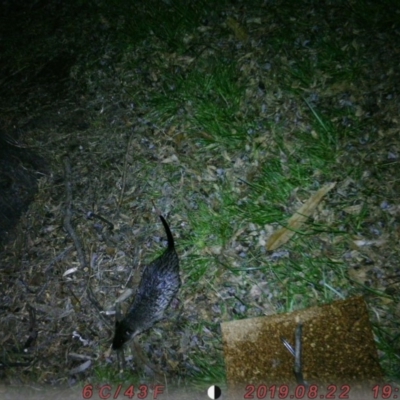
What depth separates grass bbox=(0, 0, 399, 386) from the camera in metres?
2.06

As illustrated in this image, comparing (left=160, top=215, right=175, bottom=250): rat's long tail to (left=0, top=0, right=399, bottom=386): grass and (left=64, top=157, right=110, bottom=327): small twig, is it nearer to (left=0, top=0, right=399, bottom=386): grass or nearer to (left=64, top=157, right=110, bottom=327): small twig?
(left=0, top=0, right=399, bottom=386): grass

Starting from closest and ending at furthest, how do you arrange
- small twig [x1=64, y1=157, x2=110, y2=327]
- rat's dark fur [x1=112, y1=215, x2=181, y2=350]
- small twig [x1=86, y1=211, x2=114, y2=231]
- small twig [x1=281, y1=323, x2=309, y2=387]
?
1. small twig [x1=281, y1=323, x2=309, y2=387]
2. rat's dark fur [x1=112, y1=215, x2=181, y2=350]
3. small twig [x1=64, y1=157, x2=110, y2=327]
4. small twig [x1=86, y1=211, x2=114, y2=231]

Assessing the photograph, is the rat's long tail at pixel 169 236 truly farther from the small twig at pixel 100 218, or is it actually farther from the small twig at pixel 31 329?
the small twig at pixel 31 329

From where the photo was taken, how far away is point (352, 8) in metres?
2.48

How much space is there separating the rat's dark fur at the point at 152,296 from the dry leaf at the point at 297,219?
606 mm

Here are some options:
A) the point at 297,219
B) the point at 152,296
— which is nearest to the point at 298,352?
the point at 297,219

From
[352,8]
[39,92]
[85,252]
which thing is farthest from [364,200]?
[39,92]

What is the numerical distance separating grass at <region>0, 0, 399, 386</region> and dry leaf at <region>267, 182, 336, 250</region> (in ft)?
0.12

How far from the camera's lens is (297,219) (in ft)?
7.04

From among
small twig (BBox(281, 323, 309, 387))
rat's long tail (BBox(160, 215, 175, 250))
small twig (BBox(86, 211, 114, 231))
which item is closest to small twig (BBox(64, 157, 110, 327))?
small twig (BBox(86, 211, 114, 231))

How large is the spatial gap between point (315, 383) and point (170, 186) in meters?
1.44

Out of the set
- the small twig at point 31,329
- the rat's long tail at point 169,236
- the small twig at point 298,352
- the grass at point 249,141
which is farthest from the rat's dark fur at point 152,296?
the small twig at point 298,352

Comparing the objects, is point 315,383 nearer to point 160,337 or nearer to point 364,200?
point 160,337

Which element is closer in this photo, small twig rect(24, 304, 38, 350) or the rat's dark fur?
the rat's dark fur
